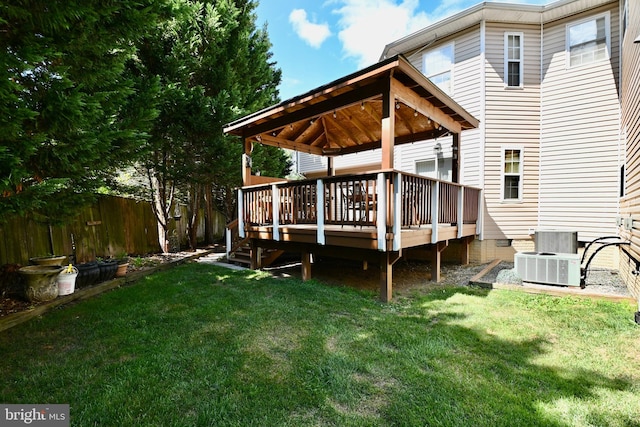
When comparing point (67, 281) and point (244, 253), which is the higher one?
point (67, 281)

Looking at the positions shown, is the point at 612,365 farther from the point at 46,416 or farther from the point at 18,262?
the point at 18,262

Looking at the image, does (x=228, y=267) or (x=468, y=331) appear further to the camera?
(x=228, y=267)

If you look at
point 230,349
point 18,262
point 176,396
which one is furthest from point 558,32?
point 18,262

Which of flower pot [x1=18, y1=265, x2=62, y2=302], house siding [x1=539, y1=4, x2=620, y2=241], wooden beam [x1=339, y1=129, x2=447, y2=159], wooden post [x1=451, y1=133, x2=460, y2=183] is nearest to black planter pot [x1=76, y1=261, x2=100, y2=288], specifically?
flower pot [x1=18, y1=265, x2=62, y2=302]

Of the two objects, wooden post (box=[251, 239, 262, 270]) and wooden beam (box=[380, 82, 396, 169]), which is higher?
wooden beam (box=[380, 82, 396, 169])

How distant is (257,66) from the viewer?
10992 millimetres

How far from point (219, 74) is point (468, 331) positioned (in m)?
9.63

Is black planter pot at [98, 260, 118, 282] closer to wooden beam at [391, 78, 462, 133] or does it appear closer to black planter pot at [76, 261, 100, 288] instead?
black planter pot at [76, 261, 100, 288]

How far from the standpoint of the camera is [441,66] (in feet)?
28.8

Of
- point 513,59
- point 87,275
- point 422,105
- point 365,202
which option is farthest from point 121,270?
point 513,59

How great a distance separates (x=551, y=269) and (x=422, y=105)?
147 inches

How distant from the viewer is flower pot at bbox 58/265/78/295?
4.77m

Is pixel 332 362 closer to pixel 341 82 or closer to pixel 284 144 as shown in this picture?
pixel 341 82

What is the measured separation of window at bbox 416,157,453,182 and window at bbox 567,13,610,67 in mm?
3733
